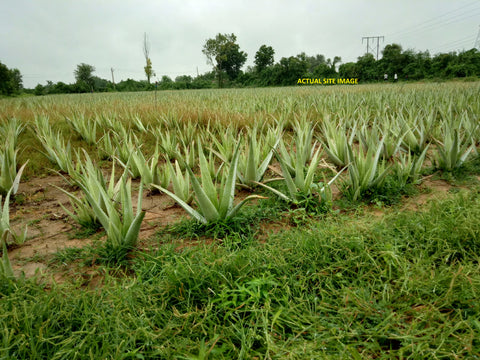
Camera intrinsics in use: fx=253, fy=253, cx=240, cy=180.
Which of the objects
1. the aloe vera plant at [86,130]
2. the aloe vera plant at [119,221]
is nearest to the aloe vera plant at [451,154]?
the aloe vera plant at [119,221]

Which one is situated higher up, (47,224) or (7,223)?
(7,223)

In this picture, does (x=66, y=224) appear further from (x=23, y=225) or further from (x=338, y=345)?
(x=338, y=345)

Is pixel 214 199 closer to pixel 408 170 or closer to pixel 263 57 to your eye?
pixel 408 170

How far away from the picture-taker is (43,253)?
1.39 m

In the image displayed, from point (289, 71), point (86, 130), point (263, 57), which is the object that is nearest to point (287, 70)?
point (289, 71)

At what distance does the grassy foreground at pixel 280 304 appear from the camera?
32.5 inches

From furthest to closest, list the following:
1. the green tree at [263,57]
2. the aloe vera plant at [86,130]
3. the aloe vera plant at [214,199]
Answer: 1. the green tree at [263,57]
2. the aloe vera plant at [86,130]
3. the aloe vera plant at [214,199]

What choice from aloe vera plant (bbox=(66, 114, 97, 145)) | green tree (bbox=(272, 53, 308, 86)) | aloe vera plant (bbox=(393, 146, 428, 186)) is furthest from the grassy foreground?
green tree (bbox=(272, 53, 308, 86))

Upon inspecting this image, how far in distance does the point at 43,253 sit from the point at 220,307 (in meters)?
1.09

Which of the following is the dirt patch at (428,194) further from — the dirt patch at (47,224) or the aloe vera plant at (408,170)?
the dirt patch at (47,224)

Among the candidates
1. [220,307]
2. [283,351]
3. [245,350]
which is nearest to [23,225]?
[220,307]

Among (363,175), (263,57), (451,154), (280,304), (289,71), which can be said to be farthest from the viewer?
(263,57)

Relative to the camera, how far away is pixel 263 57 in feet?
156

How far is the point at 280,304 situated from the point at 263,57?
52234mm
